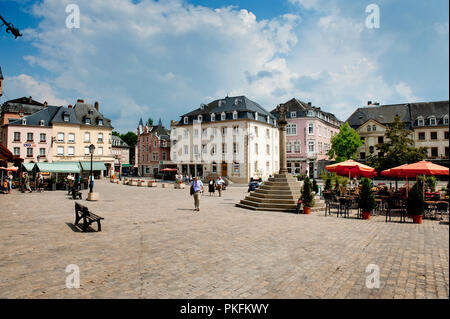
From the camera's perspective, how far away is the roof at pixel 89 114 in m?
53.9

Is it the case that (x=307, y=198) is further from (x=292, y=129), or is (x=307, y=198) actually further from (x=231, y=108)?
(x=292, y=129)

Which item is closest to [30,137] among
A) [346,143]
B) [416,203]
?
[346,143]

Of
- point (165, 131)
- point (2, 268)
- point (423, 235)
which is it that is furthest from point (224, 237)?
point (165, 131)

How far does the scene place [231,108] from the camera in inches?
1890

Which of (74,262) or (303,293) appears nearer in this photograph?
(303,293)

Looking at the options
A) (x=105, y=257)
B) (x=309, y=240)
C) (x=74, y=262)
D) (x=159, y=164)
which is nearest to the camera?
(x=74, y=262)

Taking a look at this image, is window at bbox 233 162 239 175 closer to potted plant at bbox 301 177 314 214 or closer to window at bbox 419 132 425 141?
window at bbox 419 132 425 141

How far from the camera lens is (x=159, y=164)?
6269 centimetres

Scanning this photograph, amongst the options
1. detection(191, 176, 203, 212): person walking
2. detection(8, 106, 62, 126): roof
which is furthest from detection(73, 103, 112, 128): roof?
detection(191, 176, 203, 212): person walking

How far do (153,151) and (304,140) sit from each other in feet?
112

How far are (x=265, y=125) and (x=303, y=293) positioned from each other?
45606mm

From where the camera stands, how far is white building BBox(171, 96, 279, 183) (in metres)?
45.3

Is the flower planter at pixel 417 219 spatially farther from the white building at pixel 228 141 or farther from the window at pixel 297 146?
the window at pixel 297 146

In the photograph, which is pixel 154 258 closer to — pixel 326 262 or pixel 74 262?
pixel 74 262
